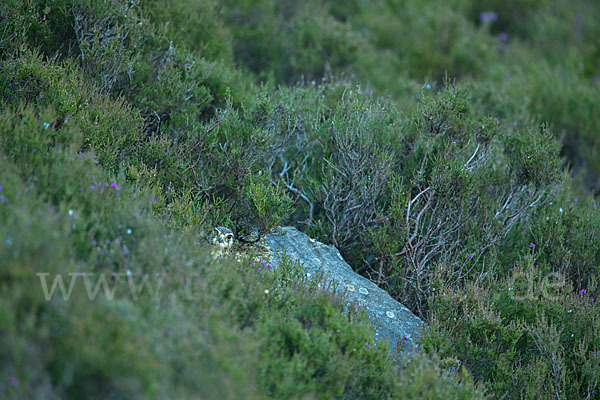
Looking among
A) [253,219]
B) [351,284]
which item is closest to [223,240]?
[253,219]

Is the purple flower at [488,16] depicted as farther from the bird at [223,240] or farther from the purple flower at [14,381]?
the purple flower at [14,381]

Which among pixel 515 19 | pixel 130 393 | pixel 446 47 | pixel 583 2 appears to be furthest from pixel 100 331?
pixel 583 2

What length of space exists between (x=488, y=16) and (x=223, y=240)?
8.80m

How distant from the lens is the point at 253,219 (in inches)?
177

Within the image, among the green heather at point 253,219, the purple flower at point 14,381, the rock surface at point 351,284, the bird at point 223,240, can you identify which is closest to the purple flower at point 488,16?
the green heather at point 253,219

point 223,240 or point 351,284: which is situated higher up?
point 223,240

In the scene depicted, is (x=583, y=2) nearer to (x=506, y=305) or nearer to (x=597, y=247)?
(x=597, y=247)

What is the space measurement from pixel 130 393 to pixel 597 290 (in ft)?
13.7

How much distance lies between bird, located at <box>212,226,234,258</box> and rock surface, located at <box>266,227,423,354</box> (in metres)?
0.35

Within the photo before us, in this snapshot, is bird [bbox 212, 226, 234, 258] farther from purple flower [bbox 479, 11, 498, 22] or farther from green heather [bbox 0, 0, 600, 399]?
purple flower [bbox 479, 11, 498, 22]

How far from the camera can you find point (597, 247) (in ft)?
16.4

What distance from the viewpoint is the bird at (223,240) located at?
391 cm

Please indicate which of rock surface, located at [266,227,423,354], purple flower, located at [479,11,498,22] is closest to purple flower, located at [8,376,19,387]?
rock surface, located at [266,227,423,354]

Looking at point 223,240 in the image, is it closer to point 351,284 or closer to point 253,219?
point 253,219
